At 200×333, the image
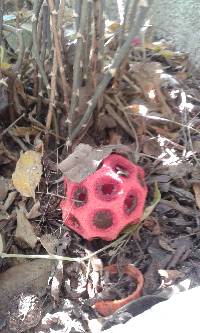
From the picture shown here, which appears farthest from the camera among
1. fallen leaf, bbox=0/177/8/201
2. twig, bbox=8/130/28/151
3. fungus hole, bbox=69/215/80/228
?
twig, bbox=8/130/28/151

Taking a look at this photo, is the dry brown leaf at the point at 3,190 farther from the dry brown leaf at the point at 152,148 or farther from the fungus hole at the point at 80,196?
the dry brown leaf at the point at 152,148

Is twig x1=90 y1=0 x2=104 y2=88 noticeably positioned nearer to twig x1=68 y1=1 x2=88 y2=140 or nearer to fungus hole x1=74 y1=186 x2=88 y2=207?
twig x1=68 y1=1 x2=88 y2=140

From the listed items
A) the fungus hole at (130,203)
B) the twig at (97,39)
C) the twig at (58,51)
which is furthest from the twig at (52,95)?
the fungus hole at (130,203)

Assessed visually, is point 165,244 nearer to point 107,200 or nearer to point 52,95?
point 107,200

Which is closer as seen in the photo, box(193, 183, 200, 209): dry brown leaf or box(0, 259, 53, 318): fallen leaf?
box(0, 259, 53, 318): fallen leaf

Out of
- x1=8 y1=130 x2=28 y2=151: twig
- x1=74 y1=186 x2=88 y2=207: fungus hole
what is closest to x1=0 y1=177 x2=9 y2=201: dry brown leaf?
x1=8 y1=130 x2=28 y2=151: twig

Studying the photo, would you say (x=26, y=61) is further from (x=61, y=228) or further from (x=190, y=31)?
(x=190, y=31)

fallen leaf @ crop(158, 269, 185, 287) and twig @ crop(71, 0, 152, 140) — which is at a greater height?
twig @ crop(71, 0, 152, 140)
